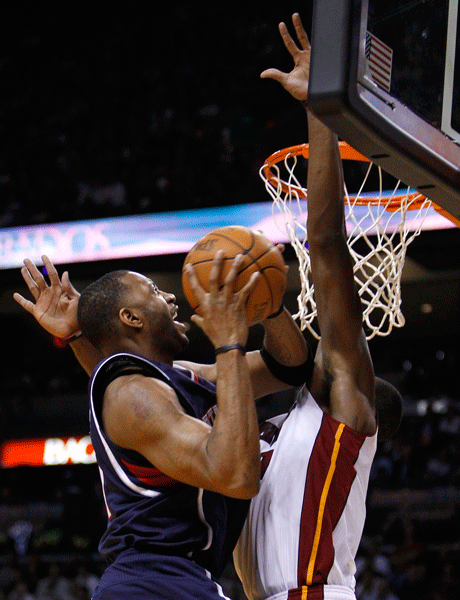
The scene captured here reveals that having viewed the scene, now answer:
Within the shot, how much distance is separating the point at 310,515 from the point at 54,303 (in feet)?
4.38

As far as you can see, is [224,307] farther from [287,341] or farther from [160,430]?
[287,341]

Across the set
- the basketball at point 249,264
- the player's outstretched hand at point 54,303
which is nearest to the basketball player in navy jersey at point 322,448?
the basketball at point 249,264

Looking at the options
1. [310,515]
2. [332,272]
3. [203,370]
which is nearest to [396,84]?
[332,272]

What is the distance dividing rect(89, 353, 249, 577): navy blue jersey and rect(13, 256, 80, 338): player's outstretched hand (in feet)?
2.38

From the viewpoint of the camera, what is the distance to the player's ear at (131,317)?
8.11 ft

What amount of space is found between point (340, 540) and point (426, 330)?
1042 centimetres

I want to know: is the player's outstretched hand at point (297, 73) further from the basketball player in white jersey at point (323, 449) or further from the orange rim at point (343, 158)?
the orange rim at point (343, 158)

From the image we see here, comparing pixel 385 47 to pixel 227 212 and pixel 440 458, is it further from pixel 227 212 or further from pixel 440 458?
pixel 440 458

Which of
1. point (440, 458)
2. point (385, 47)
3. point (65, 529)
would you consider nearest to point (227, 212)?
point (440, 458)

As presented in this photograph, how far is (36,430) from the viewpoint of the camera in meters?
11.4

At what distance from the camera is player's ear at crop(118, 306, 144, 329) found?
247cm

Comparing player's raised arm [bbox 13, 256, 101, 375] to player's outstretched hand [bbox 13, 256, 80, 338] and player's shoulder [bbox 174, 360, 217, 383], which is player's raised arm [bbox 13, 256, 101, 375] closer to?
player's outstretched hand [bbox 13, 256, 80, 338]

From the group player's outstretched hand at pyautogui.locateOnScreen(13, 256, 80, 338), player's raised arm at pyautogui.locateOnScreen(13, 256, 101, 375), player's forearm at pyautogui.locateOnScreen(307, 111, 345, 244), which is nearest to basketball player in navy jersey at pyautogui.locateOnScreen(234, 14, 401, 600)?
player's forearm at pyautogui.locateOnScreen(307, 111, 345, 244)

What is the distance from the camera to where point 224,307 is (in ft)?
6.68
